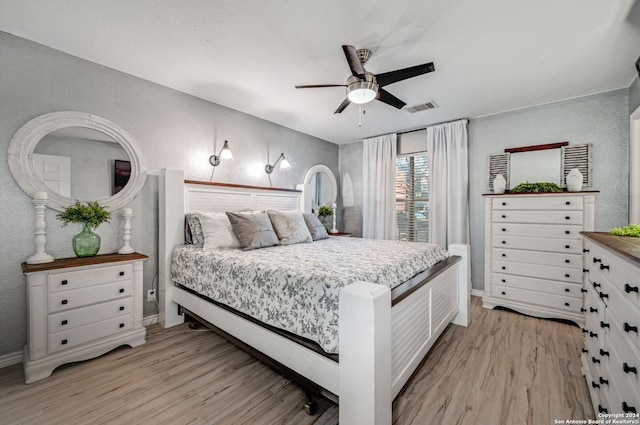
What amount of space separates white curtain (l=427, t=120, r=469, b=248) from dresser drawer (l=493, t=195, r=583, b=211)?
64 centimetres

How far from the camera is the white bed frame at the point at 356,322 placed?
1189mm

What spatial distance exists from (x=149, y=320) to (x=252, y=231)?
56.6 inches

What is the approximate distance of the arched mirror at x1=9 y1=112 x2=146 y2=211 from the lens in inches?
80.3

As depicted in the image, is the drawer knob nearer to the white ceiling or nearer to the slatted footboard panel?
the slatted footboard panel

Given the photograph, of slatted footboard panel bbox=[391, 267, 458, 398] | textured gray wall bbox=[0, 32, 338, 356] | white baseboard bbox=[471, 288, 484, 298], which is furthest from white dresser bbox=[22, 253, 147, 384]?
white baseboard bbox=[471, 288, 484, 298]

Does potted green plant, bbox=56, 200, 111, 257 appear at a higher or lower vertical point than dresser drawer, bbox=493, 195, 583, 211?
lower

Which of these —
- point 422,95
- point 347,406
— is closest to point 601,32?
point 422,95

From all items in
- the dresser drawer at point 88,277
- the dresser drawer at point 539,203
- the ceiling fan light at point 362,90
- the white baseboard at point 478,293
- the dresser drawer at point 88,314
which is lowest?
the white baseboard at point 478,293

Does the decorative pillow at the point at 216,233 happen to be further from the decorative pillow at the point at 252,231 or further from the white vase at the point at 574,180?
the white vase at the point at 574,180

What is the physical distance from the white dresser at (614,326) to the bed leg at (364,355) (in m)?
0.88

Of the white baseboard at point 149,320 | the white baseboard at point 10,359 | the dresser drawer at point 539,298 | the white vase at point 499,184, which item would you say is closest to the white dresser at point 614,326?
the dresser drawer at point 539,298

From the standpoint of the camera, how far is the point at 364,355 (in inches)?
46.6

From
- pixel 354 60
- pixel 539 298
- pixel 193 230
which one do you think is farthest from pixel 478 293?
pixel 193 230

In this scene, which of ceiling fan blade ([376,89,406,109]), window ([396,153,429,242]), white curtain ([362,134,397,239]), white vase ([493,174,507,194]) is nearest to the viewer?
ceiling fan blade ([376,89,406,109])
